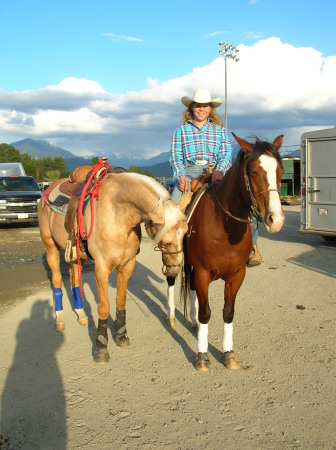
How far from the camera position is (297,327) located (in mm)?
4754

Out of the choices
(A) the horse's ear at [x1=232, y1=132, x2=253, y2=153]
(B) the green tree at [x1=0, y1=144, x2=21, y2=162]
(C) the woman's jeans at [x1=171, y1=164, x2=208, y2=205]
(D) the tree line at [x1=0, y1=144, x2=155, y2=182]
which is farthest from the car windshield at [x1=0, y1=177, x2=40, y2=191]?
(B) the green tree at [x1=0, y1=144, x2=21, y2=162]

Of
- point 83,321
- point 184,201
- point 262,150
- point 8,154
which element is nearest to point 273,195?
point 262,150

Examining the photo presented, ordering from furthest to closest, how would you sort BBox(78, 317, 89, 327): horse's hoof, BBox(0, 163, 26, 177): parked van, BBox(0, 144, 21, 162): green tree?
1. BBox(0, 144, 21, 162): green tree
2. BBox(0, 163, 26, 177): parked van
3. BBox(78, 317, 89, 327): horse's hoof

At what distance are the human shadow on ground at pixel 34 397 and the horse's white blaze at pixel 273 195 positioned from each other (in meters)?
2.19

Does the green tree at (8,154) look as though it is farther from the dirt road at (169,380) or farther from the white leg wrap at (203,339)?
the white leg wrap at (203,339)

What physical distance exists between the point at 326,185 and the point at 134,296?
20.8 feet

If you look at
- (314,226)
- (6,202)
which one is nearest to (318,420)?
(314,226)

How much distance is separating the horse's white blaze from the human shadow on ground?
219 cm

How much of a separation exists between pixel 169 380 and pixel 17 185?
14591mm

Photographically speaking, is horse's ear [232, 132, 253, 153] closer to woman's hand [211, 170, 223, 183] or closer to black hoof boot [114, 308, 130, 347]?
woman's hand [211, 170, 223, 183]

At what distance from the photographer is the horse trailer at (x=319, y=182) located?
969cm

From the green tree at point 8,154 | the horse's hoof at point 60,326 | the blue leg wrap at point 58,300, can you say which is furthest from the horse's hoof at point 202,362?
the green tree at point 8,154

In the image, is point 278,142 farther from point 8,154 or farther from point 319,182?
point 8,154

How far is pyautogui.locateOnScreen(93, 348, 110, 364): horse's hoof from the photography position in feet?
12.9
